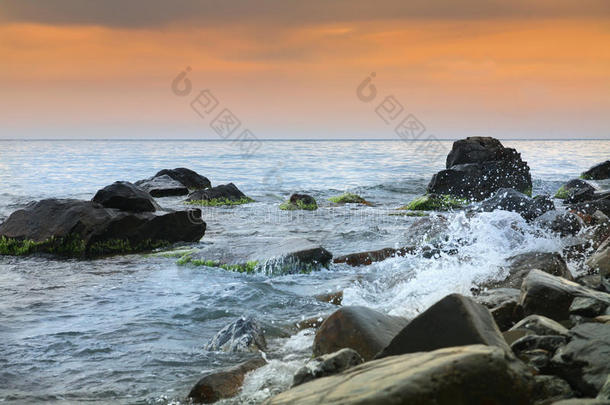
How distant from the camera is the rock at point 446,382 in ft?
10.2

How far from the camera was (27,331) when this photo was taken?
23.9 feet

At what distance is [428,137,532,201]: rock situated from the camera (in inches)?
849

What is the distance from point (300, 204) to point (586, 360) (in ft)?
54.0

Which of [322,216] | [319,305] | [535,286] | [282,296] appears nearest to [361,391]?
[535,286]

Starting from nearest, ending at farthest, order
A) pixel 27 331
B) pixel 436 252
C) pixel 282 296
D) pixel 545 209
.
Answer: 1. pixel 27 331
2. pixel 282 296
3. pixel 436 252
4. pixel 545 209

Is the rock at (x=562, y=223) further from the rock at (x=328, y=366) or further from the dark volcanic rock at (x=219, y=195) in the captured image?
the dark volcanic rock at (x=219, y=195)

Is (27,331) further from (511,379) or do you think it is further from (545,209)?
(545,209)

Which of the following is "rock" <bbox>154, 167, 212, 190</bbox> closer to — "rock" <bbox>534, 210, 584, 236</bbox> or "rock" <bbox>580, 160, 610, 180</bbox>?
"rock" <bbox>534, 210, 584, 236</bbox>

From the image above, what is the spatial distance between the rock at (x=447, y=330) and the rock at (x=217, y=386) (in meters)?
1.68

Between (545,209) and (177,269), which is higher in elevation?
(545,209)

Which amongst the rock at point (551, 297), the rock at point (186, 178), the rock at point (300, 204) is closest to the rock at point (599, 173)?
the rock at point (300, 204)

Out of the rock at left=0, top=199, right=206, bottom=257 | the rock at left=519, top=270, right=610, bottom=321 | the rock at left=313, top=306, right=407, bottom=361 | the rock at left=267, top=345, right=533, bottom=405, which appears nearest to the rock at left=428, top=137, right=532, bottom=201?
the rock at left=0, top=199, right=206, bottom=257

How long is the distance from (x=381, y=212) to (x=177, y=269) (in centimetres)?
925

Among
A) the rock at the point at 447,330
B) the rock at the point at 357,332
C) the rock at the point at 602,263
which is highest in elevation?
the rock at the point at 447,330
